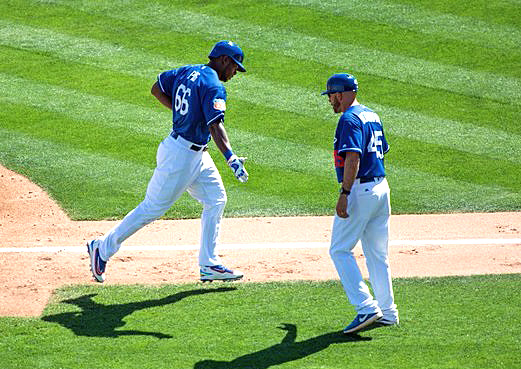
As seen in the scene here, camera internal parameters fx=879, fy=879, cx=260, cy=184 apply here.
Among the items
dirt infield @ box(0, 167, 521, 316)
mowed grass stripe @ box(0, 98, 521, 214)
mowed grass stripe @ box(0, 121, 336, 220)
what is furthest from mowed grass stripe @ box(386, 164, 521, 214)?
mowed grass stripe @ box(0, 121, 336, 220)

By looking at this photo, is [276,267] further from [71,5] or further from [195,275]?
[71,5]

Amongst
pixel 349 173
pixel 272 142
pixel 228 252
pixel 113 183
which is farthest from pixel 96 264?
pixel 272 142

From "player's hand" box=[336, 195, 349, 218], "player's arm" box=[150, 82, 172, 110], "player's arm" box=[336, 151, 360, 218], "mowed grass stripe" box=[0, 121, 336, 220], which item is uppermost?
"player's arm" box=[150, 82, 172, 110]

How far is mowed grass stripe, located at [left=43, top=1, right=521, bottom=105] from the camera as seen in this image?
1258cm

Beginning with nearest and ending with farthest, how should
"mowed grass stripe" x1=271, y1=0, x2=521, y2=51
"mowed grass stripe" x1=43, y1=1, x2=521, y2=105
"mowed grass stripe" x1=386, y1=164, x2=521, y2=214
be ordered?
"mowed grass stripe" x1=386, y1=164, x2=521, y2=214, "mowed grass stripe" x1=43, y1=1, x2=521, y2=105, "mowed grass stripe" x1=271, y1=0, x2=521, y2=51

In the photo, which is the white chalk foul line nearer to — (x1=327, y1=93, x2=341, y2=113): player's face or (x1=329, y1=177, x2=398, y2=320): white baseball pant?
(x1=329, y1=177, x2=398, y2=320): white baseball pant

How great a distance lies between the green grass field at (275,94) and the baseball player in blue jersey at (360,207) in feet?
9.91

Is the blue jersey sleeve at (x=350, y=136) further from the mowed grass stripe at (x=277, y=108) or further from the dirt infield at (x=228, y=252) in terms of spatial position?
the mowed grass stripe at (x=277, y=108)

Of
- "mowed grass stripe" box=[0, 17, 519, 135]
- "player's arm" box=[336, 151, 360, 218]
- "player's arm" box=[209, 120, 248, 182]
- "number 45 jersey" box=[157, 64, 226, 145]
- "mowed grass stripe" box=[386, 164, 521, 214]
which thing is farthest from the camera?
"mowed grass stripe" box=[0, 17, 519, 135]

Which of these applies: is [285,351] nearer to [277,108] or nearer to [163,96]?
[163,96]

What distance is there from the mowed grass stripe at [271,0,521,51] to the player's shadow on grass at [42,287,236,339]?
787 centimetres

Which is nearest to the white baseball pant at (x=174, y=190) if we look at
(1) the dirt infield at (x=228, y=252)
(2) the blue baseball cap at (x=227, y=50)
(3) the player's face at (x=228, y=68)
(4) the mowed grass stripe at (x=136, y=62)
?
(1) the dirt infield at (x=228, y=252)

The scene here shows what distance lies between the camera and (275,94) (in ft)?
40.4

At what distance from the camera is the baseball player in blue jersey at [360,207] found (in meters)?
6.30
